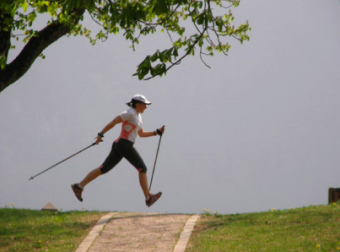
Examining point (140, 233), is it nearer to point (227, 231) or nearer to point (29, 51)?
point (227, 231)

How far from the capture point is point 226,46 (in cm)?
1391

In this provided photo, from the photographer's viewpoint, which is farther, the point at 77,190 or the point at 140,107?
the point at 77,190

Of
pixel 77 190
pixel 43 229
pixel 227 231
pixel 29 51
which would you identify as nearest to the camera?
pixel 227 231

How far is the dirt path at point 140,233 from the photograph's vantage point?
10211 millimetres

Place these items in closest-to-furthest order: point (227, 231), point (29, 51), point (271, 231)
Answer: point (271, 231), point (227, 231), point (29, 51)

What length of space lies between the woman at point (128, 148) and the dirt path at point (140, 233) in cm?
54

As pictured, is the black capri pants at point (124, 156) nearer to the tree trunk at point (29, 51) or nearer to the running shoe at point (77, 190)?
the running shoe at point (77, 190)

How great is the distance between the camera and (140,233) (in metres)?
11.0

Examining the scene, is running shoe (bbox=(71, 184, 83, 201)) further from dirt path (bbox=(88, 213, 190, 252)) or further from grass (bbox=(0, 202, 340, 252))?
dirt path (bbox=(88, 213, 190, 252))

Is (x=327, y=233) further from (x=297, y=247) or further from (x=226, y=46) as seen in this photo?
(x=226, y=46)

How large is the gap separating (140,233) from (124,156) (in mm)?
1795

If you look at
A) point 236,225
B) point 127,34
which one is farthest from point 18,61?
point 236,225

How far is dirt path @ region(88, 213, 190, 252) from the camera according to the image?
33.5ft

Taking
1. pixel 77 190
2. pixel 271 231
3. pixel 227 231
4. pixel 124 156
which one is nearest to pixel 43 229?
pixel 77 190
